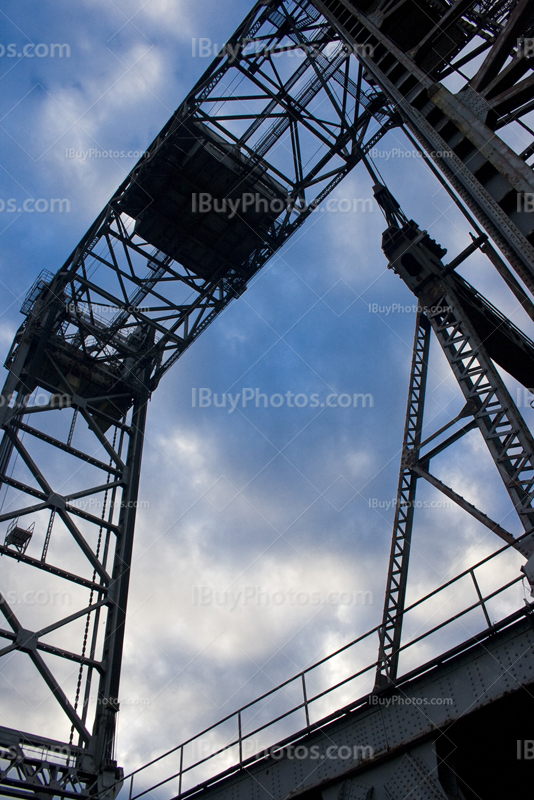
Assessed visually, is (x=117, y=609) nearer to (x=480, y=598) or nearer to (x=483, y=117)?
(x=480, y=598)

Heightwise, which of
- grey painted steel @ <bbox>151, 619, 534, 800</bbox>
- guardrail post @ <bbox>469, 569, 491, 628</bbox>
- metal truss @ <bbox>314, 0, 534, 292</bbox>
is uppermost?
metal truss @ <bbox>314, 0, 534, 292</bbox>

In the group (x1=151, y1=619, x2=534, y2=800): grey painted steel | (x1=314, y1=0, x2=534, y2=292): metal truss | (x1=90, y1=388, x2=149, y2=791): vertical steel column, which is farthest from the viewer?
(x1=90, y1=388, x2=149, y2=791): vertical steel column

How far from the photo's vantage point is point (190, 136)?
59.2 feet

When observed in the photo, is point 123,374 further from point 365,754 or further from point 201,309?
point 365,754

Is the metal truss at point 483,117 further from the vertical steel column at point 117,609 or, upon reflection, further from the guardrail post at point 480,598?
the vertical steel column at point 117,609

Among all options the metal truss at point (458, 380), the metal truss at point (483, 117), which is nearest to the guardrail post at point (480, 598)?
the metal truss at point (458, 380)


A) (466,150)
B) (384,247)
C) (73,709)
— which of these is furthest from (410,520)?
(73,709)

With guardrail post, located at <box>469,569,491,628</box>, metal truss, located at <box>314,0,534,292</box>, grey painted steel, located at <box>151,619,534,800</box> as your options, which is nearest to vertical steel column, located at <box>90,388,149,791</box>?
grey painted steel, located at <box>151,619,534,800</box>

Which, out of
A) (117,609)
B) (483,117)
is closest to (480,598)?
(483,117)

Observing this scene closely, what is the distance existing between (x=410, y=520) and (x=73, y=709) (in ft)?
28.6

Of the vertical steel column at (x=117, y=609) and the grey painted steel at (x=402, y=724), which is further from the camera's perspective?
the vertical steel column at (x=117, y=609)

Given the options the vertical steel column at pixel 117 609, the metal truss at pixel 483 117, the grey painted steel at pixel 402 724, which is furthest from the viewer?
the vertical steel column at pixel 117 609

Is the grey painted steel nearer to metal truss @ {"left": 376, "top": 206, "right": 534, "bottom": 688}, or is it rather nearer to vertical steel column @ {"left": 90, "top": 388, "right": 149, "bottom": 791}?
metal truss @ {"left": 376, "top": 206, "right": 534, "bottom": 688}

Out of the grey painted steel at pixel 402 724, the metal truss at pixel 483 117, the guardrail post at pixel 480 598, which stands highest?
the metal truss at pixel 483 117
